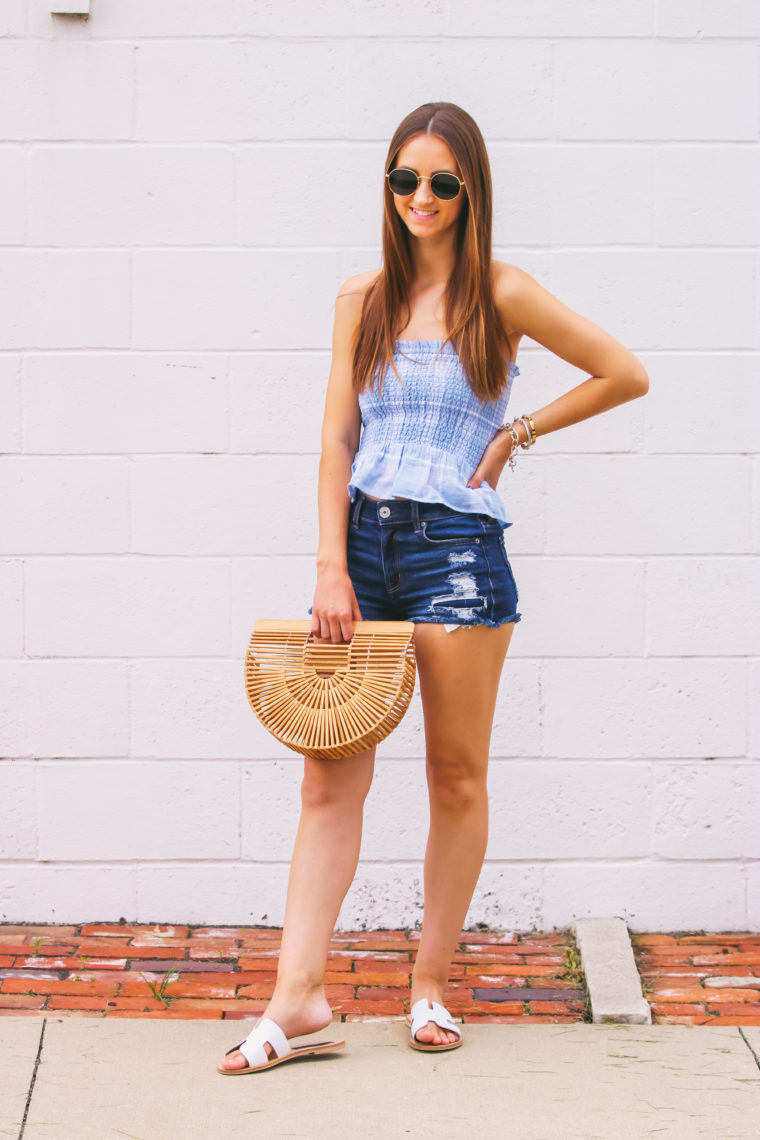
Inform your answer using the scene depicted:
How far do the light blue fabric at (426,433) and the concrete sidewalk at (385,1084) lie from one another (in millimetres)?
1177

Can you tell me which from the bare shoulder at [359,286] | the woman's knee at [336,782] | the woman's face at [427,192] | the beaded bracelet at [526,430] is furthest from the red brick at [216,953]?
the woman's face at [427,192]

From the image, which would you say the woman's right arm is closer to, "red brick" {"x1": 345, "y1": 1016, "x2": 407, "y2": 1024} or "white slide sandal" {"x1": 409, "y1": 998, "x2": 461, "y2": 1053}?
"white slide sandal" {"x1": 409, "y1": 998, "x2": 461, "y2": 1053}

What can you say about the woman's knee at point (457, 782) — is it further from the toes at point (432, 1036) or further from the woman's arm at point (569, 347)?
the woman's arm at point (569, 347)

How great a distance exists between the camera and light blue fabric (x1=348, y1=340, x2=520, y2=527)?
2.60 metres

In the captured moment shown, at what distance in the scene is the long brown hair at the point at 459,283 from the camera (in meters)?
2.61

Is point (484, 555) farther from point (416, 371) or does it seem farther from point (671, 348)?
point (671, 348)

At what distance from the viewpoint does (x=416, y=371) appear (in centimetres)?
264

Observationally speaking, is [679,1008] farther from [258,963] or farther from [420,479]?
[420,479]

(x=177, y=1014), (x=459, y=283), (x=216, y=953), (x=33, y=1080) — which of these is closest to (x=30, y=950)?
(x=216, y=953)

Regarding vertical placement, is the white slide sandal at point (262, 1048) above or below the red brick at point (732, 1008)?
above

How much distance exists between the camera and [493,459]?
2.72 metres

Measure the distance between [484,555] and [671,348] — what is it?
1.19m

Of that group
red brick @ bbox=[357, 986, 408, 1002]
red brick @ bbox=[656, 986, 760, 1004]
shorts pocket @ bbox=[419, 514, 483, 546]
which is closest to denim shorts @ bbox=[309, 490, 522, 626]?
shorts pocket @ bbox=[419, 514, 483, 546]

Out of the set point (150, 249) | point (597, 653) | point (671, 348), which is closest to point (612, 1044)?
point (597, 653)
